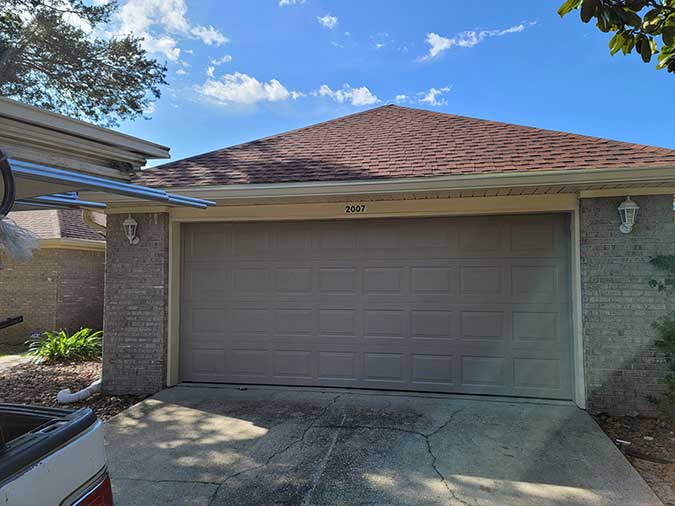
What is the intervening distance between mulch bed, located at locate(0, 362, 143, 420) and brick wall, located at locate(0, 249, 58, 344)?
10.2 feet

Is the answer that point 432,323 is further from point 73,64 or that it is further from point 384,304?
point 73,64

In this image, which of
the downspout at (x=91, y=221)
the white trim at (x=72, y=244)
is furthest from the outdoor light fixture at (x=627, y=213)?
the white trim at (x=72, y=244)

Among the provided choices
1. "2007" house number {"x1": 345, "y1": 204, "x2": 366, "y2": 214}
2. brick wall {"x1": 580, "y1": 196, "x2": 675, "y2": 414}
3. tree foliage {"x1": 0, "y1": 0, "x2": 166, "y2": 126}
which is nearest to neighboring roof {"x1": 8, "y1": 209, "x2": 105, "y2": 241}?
tree foliage {"x1": 0, "y1": 0, "x2": 166, "y2": 126}

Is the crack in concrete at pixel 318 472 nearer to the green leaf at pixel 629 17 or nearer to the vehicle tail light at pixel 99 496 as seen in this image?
the vehicle tail light at pixel 99 496

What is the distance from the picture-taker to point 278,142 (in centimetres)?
746

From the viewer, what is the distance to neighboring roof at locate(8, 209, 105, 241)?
11.3 metres

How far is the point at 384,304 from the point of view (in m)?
5.98

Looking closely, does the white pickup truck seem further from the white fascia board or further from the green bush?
the green bush

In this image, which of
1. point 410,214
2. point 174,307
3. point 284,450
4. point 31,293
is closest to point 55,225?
point 31,293

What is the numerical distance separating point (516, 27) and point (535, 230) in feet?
15.0

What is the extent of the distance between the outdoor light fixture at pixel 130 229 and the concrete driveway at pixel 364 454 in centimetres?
224

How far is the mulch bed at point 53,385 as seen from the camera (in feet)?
19.1

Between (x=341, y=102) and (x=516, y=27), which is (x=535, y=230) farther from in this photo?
(x=341, y=102)

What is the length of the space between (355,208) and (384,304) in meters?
1.38
